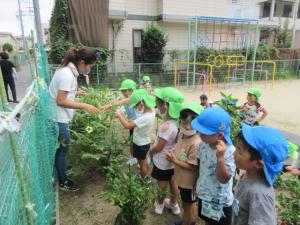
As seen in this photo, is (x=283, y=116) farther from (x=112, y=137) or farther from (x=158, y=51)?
(x=158, y=51)

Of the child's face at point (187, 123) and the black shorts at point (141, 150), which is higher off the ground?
the child's face at point (187, 123)

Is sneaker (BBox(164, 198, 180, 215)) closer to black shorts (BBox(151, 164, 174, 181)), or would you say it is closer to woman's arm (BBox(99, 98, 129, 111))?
black shorts (BBox(151, 164, 174, 181))

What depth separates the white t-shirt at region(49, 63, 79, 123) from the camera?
114 inches

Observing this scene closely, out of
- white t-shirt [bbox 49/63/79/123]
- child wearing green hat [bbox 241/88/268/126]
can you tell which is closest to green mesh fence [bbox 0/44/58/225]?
white t-shirt [bbox 49/63/79/123]

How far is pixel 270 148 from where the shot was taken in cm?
144

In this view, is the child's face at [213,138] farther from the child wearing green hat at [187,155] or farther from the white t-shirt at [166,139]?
the white t-shirt at [166,139]

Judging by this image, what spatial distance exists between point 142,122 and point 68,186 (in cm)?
129

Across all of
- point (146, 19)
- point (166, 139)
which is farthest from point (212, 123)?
point (146, 19)

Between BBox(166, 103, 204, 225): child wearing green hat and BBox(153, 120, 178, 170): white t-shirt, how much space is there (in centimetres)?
23

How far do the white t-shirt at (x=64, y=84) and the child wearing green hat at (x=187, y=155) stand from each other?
4.32 ft

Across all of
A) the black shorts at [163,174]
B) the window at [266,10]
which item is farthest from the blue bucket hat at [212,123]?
the window at [266,10]

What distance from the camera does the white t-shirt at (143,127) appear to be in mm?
3029

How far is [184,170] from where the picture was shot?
→ 7.75ft

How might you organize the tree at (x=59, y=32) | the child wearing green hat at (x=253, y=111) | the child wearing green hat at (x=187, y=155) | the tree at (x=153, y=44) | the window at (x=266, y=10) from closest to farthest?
the child wearing green hat at (x=187, y=155) → the child wearing green hat at (x=253, y=111) → the tree at (x=59, y=32) → the tree at (x=153, y=44) → the window at (x=266, y=10)
